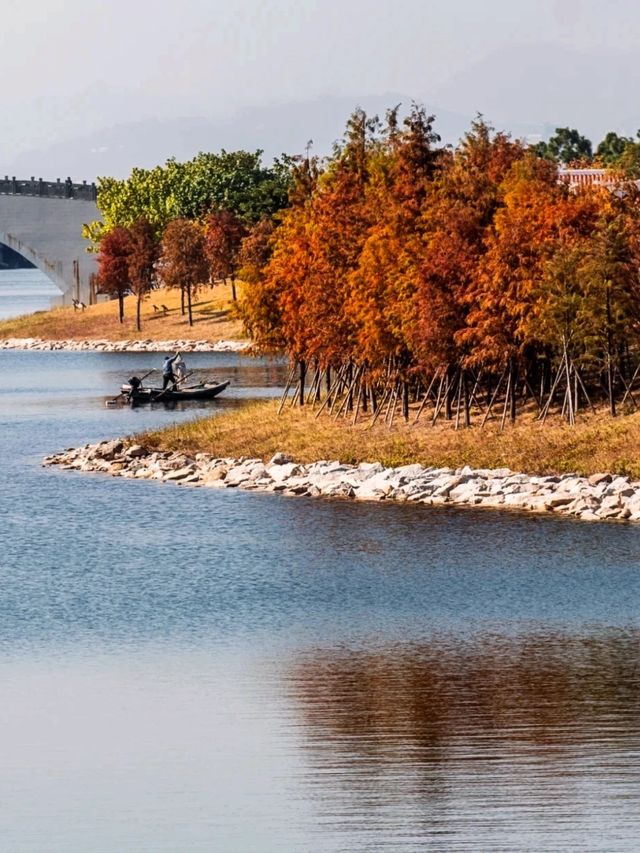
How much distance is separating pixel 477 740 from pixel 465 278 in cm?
3804

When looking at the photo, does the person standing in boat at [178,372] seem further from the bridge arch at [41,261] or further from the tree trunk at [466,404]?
the bridge arch at [41,261]

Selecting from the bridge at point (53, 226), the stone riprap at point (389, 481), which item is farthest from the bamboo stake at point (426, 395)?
the bridge at point (53, 226)

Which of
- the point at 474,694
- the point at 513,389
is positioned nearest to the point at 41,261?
the point at 513,389

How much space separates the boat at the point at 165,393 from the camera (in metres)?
87.3

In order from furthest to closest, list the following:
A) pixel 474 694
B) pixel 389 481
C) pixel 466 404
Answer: pixel 466 404, pixel 389 481, pixel 474 694

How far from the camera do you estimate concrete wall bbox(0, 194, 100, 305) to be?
177 meters

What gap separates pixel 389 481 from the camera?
176 ft

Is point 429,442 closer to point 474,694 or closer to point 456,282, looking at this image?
point 456,282

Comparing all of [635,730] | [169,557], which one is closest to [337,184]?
[169,557]

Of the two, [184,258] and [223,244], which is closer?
[184,258]

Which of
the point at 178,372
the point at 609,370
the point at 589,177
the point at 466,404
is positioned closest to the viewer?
the point at 609,370

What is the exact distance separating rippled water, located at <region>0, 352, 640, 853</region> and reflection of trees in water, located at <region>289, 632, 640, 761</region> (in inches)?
2.8

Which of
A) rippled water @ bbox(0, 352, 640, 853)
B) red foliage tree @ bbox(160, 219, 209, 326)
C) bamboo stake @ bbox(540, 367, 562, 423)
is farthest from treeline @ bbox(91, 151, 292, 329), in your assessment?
rippled water @ bbox(0, 352, 640, 853)

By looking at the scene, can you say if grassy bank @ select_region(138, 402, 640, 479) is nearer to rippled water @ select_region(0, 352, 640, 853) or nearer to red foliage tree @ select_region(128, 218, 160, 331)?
rippled water @ select_region(0, 352, 640, 853)
